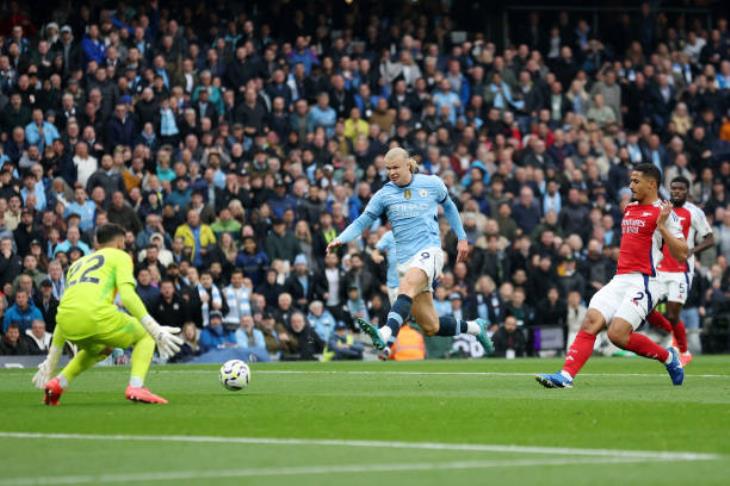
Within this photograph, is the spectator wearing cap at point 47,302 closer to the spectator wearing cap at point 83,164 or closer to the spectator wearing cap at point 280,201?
the spectator wearing cap at point 83,164

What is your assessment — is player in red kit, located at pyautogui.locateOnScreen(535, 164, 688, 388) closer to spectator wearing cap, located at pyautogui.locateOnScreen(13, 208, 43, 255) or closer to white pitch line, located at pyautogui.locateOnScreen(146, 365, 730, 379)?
white pitch line, located at pyautogui.locateOnScreen(146, 365, 730, 379)

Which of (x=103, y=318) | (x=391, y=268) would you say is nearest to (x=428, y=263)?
(x=103, y=318)

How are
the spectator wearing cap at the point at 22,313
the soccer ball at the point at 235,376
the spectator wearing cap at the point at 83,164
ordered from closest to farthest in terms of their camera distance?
the soccer ball at the point at 235,376 < the spectator wearing cap at the point at 22,313 < the spectator wearing cap at the point at 83,164

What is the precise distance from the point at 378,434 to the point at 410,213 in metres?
7.10

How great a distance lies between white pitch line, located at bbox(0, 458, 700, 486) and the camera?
8205mm

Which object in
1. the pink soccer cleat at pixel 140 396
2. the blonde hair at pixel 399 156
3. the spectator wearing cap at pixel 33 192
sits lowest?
the pink soccer cleat at pixel 140 396

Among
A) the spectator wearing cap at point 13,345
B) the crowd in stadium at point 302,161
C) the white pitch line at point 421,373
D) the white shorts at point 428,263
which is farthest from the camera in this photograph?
the crowd in stadium at point 302,161

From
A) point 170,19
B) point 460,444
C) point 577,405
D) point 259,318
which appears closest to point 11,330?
point 259,318

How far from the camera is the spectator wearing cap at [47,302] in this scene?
83.3 feet

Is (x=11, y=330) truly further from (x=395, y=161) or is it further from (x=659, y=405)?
(x=659, y=405)

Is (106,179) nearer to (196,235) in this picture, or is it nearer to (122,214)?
(122,214)

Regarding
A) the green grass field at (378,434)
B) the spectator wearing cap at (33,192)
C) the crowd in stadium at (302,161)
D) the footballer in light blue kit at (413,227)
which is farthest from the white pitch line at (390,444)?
the spectator wearing cap at (33,192)

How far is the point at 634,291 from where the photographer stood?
50.9 feet

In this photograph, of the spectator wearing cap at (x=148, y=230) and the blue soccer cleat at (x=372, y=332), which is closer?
the blue soccer cleat at (x=372, y=332)
